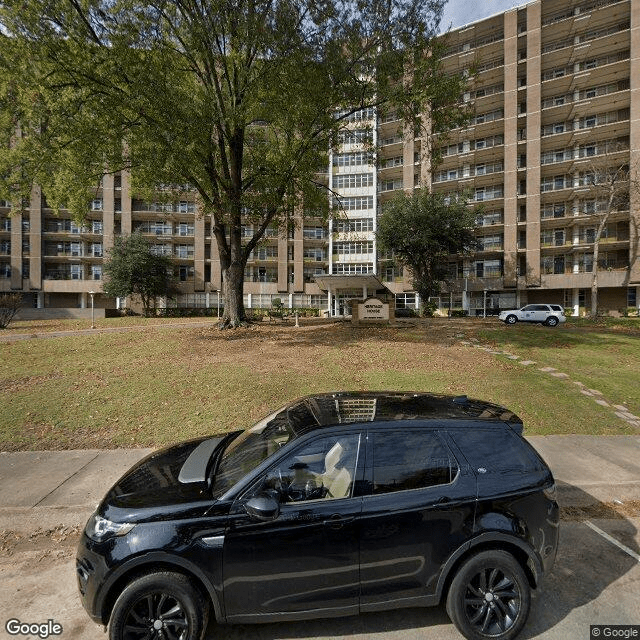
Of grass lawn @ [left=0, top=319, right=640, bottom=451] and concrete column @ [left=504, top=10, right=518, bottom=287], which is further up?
concrete column @ [left=504, top=10, right=518, bottom=287]

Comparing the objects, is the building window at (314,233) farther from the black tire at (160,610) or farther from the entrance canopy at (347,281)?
the black tire at (160,610)

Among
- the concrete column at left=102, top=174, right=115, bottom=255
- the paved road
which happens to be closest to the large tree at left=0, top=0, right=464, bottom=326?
the paved road

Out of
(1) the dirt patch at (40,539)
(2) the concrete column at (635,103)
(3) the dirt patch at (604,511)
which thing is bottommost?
(3) the dirt patch at (604,511)

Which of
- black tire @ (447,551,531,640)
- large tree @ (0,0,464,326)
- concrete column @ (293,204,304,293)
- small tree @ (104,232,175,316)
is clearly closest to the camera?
black tire @ (447,551,531,640)

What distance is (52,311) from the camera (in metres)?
42.5

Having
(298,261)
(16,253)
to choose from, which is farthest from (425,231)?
(16,253)

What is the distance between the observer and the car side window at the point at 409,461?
2.71 m

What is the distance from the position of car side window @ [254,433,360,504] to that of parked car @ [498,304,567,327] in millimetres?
27157

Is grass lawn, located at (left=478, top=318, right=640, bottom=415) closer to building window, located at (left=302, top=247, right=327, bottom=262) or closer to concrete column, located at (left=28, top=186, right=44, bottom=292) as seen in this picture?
building window, located at (left=302, top=247, right=327, bottom=262)

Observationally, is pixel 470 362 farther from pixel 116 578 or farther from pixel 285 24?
pixel 285 24

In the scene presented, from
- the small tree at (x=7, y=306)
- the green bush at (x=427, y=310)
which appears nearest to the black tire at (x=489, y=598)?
the small tree at (x=7, y=306)

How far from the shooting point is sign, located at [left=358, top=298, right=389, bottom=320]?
1853 centimetres

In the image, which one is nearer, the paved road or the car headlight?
the car headlight

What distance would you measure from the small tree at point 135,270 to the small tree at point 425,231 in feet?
79.9
